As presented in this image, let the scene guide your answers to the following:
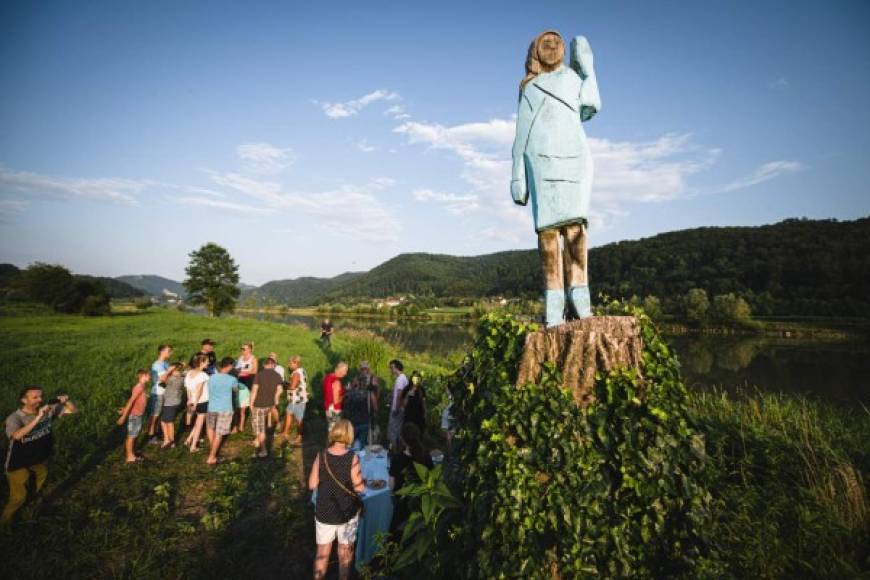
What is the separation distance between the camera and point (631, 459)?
2459 millimetres

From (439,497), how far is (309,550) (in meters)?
3.13

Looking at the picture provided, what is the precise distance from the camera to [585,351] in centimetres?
273

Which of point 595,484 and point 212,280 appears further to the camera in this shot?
point 212,280

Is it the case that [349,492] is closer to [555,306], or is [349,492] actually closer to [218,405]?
[555,306]

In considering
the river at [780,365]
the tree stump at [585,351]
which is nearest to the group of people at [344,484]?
the tree stump at [585,351]

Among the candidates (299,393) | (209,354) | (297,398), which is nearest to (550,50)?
(299,393)

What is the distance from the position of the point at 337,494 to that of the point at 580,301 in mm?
3252

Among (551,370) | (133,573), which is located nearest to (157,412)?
(133,573)

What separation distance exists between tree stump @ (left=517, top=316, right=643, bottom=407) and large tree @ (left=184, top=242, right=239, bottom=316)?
49.2 meters

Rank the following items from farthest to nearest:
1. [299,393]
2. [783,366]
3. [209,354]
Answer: [783,366]
[209,354]
[299,393]

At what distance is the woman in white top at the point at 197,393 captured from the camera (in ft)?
25.0

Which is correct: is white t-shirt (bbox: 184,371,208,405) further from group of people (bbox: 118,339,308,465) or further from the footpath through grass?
the footpath through grass

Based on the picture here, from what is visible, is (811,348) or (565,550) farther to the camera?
(811,348)

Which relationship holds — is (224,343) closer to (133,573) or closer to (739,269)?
(133,573)
